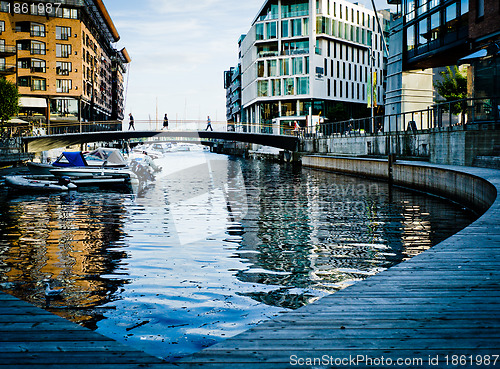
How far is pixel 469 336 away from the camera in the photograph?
13.9ft

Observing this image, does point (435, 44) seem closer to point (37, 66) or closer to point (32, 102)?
point (32, 102)

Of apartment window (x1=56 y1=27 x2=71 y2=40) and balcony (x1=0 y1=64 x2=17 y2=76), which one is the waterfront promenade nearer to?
balcony (x1=0 y1=64 x2=17 y2=76)

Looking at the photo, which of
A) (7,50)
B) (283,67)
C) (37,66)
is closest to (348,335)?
(7,50)

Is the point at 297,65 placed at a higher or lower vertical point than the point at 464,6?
higher

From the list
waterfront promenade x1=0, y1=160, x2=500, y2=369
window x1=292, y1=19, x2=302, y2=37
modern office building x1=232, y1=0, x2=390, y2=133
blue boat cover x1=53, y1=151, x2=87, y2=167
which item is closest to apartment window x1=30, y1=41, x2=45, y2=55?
modern office building x1=232, y1=0, x2=390, y2=133

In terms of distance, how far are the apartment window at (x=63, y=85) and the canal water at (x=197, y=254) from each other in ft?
191

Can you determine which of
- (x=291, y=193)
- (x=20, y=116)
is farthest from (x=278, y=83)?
(x=291, y=193)

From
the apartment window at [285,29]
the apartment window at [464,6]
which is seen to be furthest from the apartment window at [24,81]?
the apartment window at [464,6]

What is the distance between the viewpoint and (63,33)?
79500 mm

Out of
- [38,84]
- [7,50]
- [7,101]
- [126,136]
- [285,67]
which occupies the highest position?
[7,50]

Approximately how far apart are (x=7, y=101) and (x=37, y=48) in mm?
24169

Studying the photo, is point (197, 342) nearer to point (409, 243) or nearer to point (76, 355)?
point (76, 355)

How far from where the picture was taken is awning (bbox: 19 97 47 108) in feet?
239

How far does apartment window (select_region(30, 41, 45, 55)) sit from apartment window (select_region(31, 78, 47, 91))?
3.79 meters
